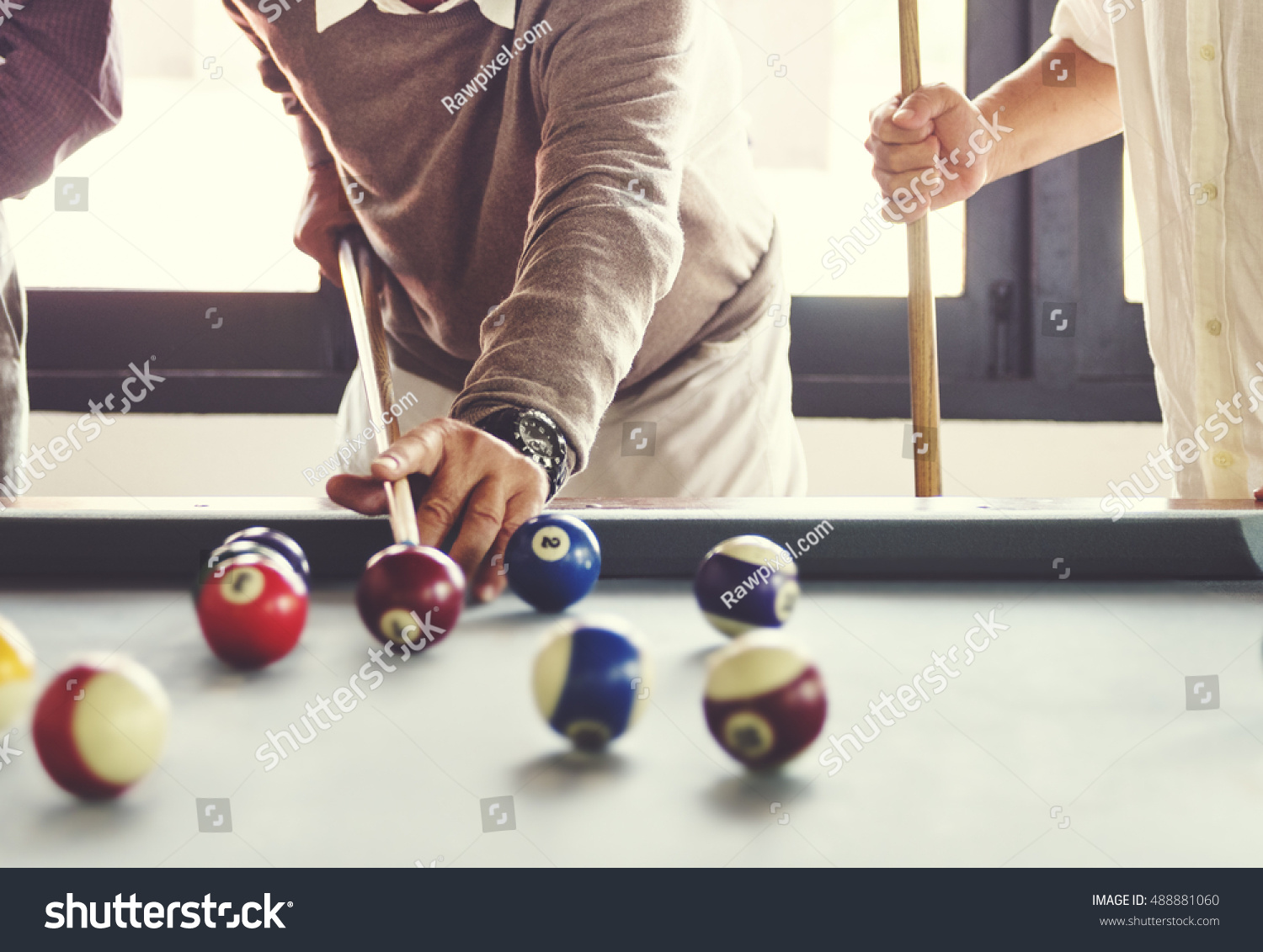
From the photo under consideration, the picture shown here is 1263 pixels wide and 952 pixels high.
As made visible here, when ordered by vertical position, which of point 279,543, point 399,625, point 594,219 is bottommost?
point 399,625

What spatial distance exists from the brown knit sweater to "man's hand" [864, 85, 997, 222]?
0.88ft

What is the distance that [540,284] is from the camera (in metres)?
1.37

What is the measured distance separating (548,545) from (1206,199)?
1.17 metres

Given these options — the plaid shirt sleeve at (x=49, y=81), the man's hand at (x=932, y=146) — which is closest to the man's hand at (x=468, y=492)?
the man's hand at (x=932, y=146)

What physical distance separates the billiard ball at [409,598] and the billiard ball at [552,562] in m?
0.11

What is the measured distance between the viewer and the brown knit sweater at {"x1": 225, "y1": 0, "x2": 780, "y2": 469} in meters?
1.36

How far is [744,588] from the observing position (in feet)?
3.32

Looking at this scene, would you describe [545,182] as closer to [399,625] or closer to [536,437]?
[536,437]


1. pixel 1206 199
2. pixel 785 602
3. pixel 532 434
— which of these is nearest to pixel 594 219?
pixel 532 434

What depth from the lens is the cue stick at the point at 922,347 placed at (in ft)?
6.83

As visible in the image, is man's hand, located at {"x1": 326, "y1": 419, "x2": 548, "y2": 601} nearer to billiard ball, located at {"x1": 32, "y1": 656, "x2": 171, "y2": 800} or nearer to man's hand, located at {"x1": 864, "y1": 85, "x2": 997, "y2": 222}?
billiard ball, located at {"x1": 32, "y1": 656, "x2": 171, "y2": 800}

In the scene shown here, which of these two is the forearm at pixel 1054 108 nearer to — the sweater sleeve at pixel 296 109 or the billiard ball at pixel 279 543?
the sweater sleeve at pixel 296 109

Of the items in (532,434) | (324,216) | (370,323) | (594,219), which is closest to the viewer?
(532,434)
